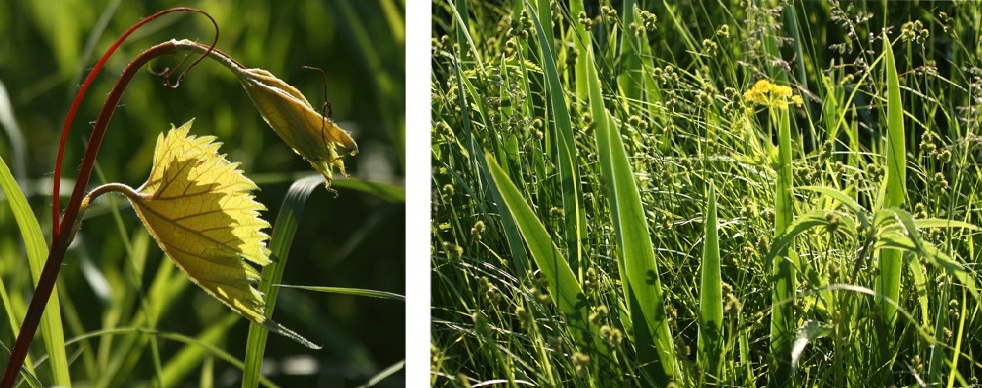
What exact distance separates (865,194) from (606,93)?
0.40 metres

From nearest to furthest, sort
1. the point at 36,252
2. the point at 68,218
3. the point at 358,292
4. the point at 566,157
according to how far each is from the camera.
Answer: the point at 68,218 < the point at 36,252 < the point at 358,292 < the point at 566,157

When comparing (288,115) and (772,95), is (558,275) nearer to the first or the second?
(772,95)

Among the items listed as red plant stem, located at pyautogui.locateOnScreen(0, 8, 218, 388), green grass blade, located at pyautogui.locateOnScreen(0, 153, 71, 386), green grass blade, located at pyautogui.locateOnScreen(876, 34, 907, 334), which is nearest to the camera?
red plant stem, located at pyautogui.locateOnScreen(0, 8, 218, 388)

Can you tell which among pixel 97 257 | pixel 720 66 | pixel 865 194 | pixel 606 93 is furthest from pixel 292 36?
pixel 865 194

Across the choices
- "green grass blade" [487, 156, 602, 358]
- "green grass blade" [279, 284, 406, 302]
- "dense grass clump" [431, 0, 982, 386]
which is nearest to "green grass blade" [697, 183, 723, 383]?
"dense grass clump" [431, 0, 982, 386]

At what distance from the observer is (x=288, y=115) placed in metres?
0.81

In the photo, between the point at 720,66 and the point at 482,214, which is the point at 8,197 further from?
the point at 720,66

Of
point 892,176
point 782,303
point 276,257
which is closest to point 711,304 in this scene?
point 782,303

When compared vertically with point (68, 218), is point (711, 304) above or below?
below

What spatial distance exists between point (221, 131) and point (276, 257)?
0.17m

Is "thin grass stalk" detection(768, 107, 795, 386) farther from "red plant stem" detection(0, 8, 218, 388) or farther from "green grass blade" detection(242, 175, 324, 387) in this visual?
"red plant stem" detection(0, 8, 218, 388)

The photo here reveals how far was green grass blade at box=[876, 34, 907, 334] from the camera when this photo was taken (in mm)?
1187

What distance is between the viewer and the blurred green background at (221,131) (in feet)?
3.38

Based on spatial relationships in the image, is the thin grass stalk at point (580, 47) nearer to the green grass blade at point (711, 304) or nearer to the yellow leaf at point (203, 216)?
the green grass blade at point (711, 304)
